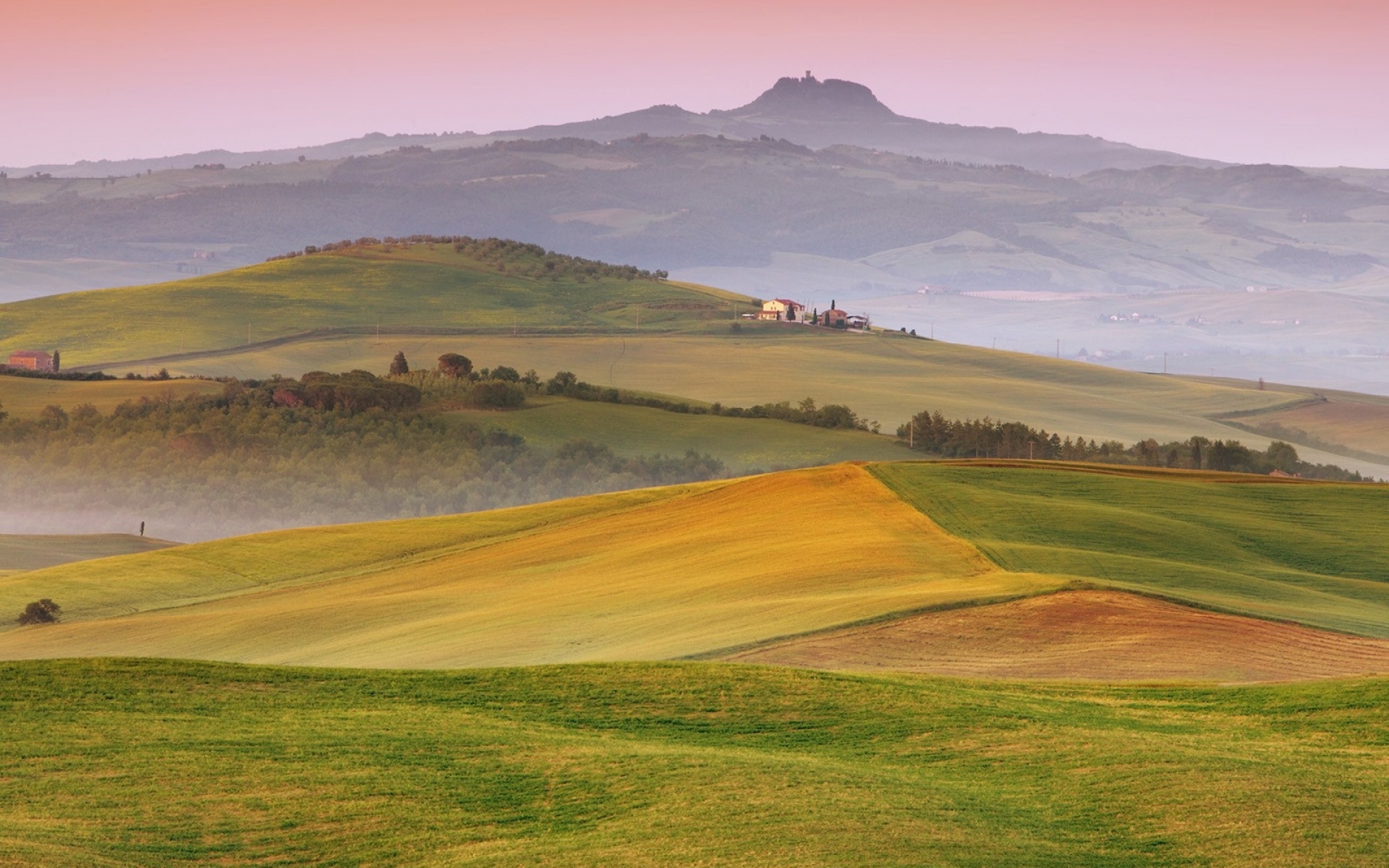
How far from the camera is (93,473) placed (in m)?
122

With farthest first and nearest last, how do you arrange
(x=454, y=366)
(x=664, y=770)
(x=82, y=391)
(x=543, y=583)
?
(x=454, y=366)
(x=82, y=391)
(x=543, y=583)
(x=664, y=770)

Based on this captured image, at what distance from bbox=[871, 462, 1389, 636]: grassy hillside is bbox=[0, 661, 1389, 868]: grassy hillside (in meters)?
12.9

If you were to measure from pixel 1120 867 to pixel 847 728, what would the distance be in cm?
557

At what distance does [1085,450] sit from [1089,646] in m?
73.8

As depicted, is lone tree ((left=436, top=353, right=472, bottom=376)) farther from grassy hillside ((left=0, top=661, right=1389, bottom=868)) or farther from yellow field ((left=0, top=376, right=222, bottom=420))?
grassy hillside ((left=0, top=661, right=1389, bottom=868))

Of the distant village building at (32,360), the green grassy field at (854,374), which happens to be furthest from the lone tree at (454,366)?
the distant village building at (32,360)

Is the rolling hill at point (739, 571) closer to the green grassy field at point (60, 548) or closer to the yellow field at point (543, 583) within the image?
the yellow field at point (543, 583)

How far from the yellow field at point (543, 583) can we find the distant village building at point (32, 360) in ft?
341

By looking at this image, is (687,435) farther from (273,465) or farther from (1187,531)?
(1187,531)

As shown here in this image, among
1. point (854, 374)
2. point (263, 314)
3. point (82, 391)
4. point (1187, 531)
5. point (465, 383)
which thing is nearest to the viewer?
point (1187, 531)

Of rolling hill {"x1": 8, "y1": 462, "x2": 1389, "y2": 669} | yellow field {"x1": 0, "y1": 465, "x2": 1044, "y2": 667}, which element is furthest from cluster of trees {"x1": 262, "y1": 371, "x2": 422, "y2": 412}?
rolling hill {"x1": 8, "y1": 462, "x2": 1389, "y2": 669}

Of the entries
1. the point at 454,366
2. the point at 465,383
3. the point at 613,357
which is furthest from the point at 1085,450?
the point at 613,357

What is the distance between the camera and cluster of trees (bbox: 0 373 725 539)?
11538 cm

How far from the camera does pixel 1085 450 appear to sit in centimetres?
10075
